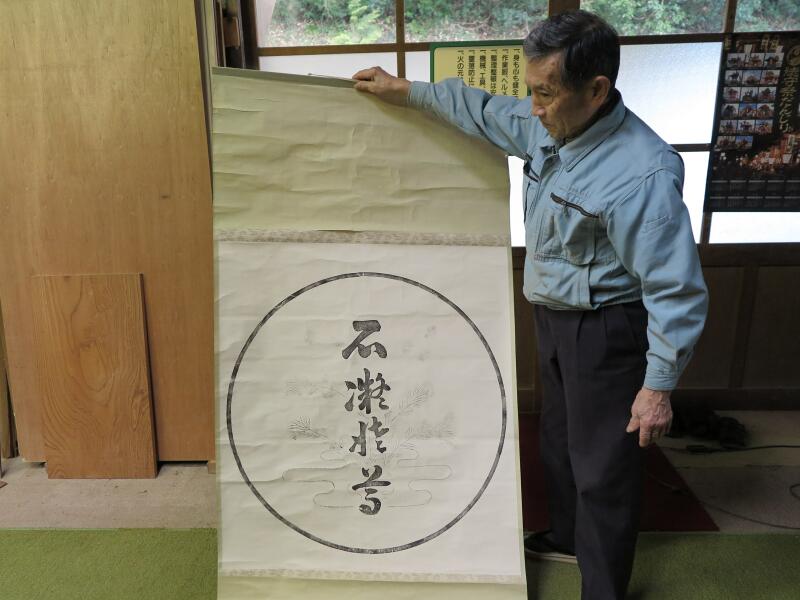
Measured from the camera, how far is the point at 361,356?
139 centimetres

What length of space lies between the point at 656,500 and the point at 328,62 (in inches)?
77.5

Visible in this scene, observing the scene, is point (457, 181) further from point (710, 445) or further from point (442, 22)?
point (710, 445)

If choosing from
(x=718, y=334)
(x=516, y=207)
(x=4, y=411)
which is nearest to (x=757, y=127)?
(x=718, y=334)

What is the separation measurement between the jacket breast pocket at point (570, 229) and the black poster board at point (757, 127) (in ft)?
5.01

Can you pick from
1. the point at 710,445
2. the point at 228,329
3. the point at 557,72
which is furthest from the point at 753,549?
the point at 228,329

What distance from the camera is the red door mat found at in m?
1.89

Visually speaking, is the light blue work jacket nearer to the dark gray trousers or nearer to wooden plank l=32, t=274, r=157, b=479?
the dark gray trousers

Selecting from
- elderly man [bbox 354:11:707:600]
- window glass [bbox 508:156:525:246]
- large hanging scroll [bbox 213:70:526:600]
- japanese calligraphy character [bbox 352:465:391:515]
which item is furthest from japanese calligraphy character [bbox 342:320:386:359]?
window glass [bbox 508:156:525:246]

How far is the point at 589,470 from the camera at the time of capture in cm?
137

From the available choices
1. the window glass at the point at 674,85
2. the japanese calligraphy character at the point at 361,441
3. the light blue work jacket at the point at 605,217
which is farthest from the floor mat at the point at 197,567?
the window glass at the point at 674,85

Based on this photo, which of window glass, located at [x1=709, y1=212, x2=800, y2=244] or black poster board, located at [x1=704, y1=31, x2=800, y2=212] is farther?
window glass, located at [x1=709, y1=212, x2=800, y2=244]

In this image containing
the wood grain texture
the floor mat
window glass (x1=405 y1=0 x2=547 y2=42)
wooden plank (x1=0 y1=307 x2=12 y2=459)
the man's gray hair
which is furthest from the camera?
window glass (x1=405 y1=0 x2=547 y2=42)

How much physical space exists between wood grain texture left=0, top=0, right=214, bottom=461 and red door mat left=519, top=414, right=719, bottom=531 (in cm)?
116

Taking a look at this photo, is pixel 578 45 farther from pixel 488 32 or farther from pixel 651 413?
pixel 488 32
